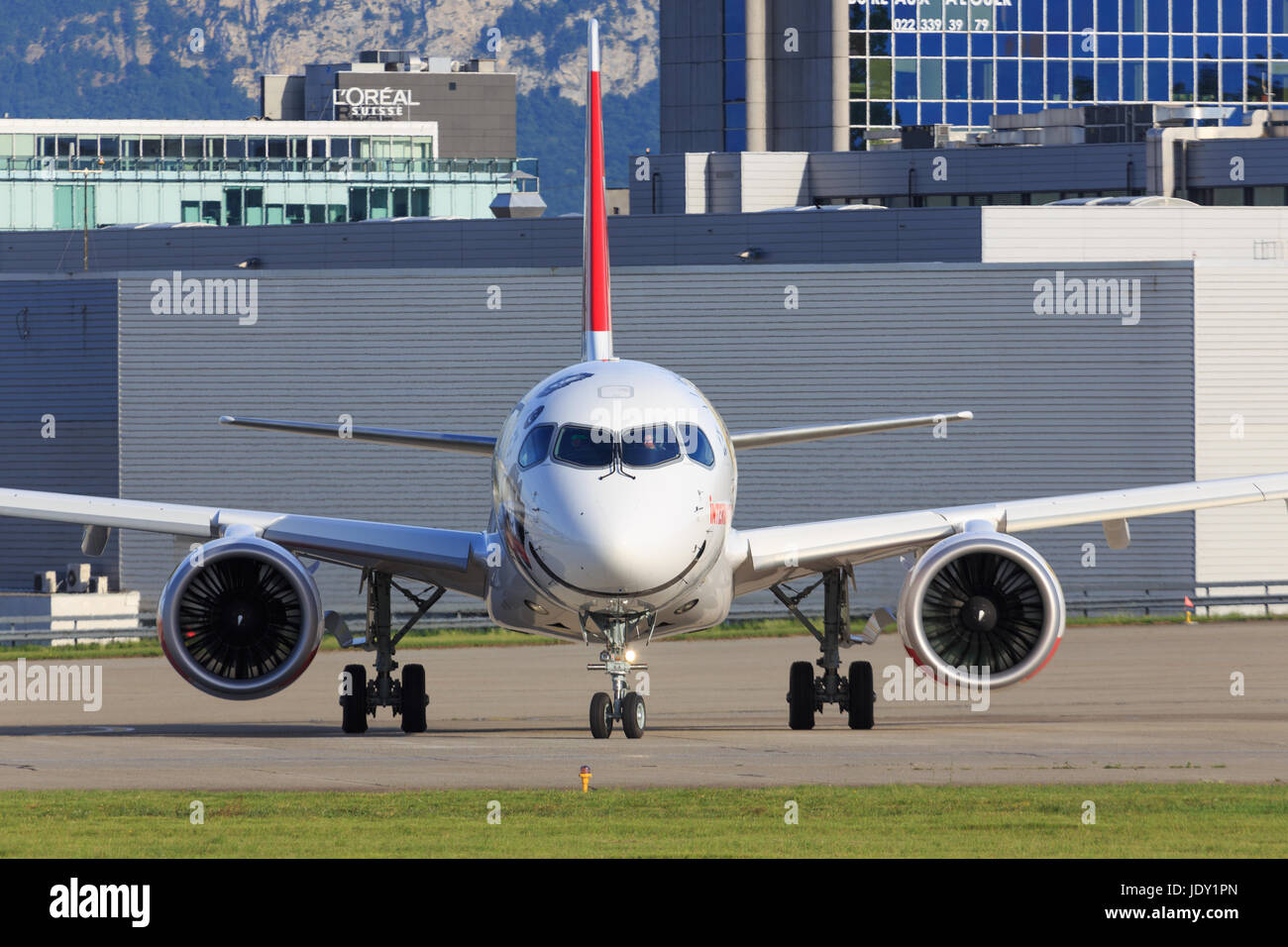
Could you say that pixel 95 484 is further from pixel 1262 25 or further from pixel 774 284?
pixel 1262 25

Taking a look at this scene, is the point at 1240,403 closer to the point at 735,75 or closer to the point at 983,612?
the point at 983,612

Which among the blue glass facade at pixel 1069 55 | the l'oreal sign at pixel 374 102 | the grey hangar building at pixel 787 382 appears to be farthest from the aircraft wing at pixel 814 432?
the l'oreal sign at pixel 374 102

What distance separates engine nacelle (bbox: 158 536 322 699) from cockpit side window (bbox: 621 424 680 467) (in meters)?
5.03

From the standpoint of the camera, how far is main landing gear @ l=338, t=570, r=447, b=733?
2884 centimetres

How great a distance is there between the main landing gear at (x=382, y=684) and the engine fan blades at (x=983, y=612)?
676cm

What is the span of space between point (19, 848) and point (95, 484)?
140 ft

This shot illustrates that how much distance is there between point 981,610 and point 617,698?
14.8 ft

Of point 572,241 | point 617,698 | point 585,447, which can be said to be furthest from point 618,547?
point 572,241

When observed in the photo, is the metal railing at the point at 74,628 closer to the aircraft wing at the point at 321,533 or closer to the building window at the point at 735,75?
the aircraft wing at the point at 321,533

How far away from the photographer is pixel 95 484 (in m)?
58.3

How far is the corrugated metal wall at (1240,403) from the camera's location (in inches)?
2207

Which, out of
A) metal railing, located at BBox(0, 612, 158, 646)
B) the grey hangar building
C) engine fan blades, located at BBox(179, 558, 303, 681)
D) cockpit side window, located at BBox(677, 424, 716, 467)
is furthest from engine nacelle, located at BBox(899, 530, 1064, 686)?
the grey hangar building
